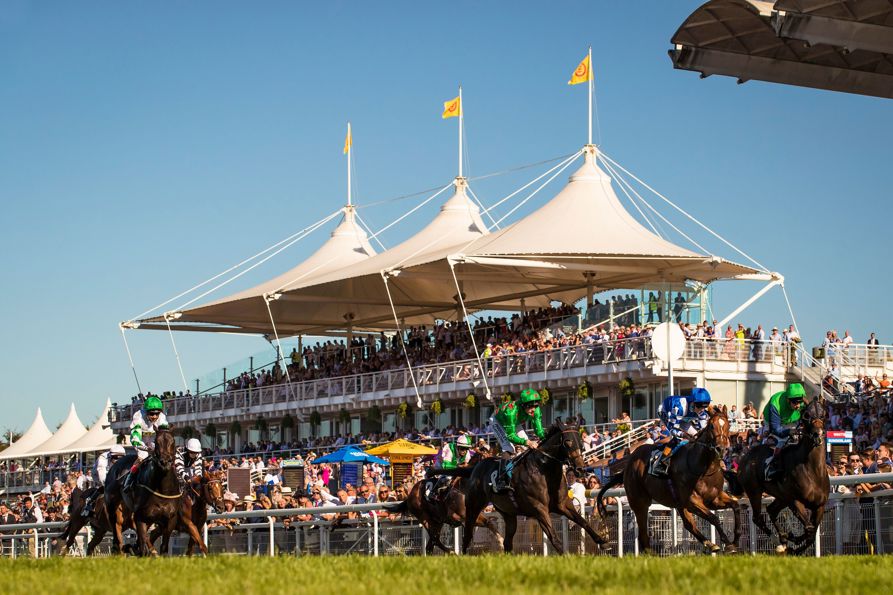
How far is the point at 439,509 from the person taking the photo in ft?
68.7

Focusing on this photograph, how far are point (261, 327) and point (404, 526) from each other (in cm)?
4015

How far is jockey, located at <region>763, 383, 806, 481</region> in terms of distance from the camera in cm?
1694

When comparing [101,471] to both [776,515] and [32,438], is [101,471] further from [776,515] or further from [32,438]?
[32,438]

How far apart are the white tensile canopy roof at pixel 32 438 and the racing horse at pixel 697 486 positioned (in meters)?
62.2

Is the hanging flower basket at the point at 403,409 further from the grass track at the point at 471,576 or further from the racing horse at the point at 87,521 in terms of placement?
the grass track at the point at 471,576

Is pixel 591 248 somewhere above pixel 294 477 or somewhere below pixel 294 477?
above

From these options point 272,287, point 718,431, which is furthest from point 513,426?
point 272,287

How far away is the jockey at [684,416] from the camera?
17828mm

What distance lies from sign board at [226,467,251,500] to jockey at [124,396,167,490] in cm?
999

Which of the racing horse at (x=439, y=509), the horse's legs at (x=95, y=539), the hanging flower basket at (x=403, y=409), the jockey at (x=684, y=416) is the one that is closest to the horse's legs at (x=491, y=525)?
the racing horse at (x=439, y=509)

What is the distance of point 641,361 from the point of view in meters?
38.2

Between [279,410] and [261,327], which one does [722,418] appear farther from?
[261,327]

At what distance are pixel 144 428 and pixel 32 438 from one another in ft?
202

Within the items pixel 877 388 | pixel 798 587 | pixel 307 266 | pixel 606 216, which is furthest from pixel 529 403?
pixel 307 266
